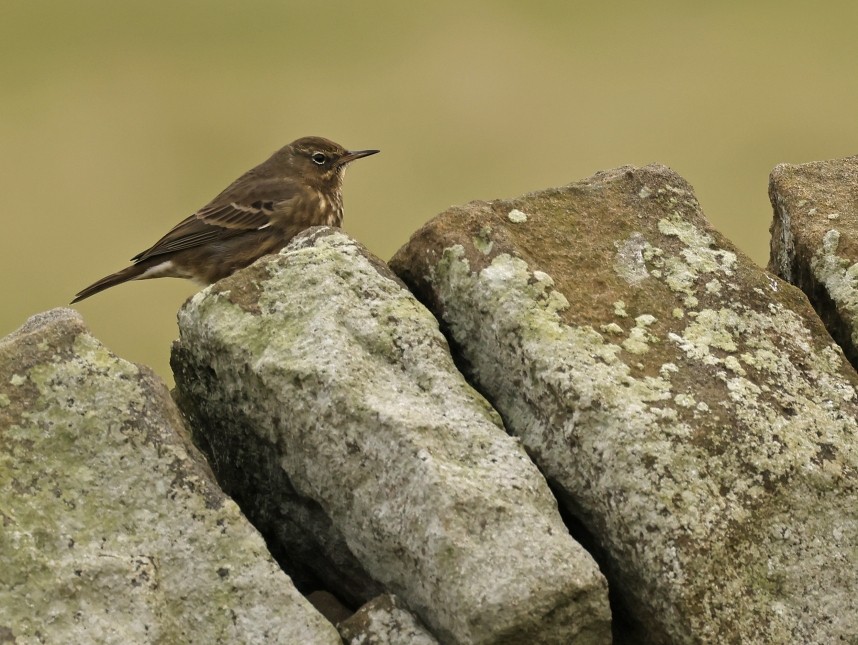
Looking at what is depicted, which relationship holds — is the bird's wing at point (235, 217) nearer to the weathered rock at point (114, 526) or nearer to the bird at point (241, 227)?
the bird at point (241, 227)

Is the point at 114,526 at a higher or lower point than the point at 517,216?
lower

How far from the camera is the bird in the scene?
31.3 feet

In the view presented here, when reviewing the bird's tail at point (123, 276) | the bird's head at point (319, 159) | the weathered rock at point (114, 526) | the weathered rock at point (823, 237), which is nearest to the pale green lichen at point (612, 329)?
the weathered rock at point (823, 237)

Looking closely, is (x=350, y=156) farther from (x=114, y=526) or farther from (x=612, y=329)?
(x=114, y=526)

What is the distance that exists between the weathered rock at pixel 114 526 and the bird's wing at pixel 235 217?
435cm

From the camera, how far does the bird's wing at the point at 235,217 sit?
31.4ft

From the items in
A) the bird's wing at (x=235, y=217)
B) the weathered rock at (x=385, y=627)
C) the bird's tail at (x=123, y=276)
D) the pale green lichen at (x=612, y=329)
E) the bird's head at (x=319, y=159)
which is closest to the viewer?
the weathered rock at (x=385, y=627)

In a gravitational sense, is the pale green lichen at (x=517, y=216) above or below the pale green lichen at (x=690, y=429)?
above

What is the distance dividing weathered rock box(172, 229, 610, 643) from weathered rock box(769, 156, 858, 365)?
5.62ft

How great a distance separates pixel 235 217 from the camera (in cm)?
962

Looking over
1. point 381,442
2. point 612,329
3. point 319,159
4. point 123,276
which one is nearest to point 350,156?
point 319,159

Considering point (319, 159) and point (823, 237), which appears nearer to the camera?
point (823, 237)

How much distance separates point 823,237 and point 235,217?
4.48 metres

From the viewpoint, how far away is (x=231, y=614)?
15.9 ft
